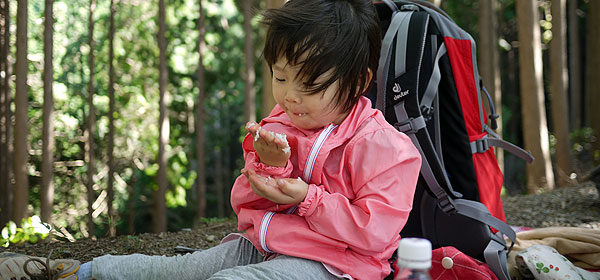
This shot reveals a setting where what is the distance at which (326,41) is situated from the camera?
193 centimetres

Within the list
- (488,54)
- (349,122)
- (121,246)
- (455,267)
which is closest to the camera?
(349,122)

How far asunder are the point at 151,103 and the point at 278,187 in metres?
11.1

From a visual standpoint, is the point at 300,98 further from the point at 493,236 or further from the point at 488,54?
the point at 488,54

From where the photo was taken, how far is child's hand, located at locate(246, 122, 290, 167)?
1810 millimetres

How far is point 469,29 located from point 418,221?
571 inches

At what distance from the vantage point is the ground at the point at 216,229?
3.11 meters

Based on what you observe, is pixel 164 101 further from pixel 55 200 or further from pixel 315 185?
pixel 315 185

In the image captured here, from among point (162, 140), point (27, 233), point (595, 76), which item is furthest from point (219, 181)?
point (27, 233)

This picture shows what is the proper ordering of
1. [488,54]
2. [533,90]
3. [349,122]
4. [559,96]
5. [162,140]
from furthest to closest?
[488,54] < [559,96] < [162,140] < [533,90] < [349,122]

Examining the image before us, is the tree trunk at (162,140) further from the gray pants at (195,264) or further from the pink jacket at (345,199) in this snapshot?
the pink jacket at (345,199)

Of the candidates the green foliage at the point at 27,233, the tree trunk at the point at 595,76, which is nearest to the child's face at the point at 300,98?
the green foliage at the point at 27,233

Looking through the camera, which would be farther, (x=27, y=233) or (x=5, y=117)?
(x=5, y=117)

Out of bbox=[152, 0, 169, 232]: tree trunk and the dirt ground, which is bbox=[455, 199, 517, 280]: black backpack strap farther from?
bbox=[152, 0, 169, 232]: tree trunk

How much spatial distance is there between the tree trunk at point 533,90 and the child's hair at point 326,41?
696cm
